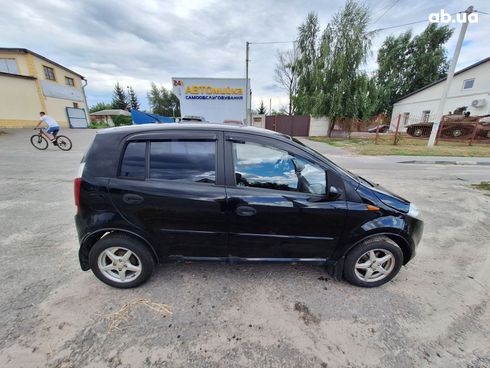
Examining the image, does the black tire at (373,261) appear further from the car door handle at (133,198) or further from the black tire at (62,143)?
the black tire at (62,143)

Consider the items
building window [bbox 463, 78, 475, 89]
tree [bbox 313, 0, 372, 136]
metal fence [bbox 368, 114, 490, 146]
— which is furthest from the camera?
building window [bbox 463, 78, 475, 89]

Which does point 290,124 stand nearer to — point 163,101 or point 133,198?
point 133,198

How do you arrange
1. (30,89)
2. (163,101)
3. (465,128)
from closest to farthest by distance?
(465,128) → (30,89) → (163,101)

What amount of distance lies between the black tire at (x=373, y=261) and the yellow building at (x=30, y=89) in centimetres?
2744

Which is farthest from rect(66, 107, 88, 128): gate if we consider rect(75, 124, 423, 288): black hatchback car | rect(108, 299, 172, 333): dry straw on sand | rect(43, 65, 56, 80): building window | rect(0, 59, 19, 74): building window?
rect(108, 299, 172, 333): dry straw on sand

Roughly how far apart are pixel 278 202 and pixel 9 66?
3034cm

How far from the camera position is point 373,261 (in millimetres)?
2311

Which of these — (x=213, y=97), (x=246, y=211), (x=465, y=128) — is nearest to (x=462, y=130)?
(x=465, y=128)

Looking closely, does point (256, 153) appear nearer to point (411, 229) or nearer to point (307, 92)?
point (411, 229)

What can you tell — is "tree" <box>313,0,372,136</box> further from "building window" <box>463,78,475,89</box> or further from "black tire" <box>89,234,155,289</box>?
"black tire" <box>89,234,155,289</box>

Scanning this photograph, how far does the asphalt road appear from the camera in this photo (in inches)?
64.9


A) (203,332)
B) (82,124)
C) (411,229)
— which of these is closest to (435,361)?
(411,229)

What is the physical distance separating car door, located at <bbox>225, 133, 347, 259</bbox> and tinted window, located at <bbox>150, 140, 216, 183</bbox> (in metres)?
0.19

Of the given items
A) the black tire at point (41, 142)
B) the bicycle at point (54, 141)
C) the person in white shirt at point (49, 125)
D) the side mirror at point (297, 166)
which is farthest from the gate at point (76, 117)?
the side mirror at point (297, 166)
